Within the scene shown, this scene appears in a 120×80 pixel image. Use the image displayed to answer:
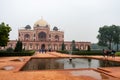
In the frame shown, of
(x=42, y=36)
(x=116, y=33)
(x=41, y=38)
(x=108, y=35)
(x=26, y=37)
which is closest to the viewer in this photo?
(x=116, y=33)

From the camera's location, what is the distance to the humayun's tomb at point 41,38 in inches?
2758

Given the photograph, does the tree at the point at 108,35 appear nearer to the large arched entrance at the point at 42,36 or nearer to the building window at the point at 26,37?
the large arched entrance at the point at 42,36

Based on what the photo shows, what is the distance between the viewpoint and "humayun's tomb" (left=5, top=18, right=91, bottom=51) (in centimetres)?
7006

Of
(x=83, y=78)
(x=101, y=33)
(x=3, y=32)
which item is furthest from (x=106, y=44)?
(x=83, y=78)

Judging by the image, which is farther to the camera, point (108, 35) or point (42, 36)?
point (42, 36)

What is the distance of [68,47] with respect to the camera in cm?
7456

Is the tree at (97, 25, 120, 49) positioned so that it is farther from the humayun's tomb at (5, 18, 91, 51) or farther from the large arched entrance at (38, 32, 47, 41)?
the large arched entrance at (38, 32, 47, 41)

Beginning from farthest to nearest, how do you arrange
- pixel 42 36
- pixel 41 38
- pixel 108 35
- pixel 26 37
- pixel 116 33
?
1. pixel 26 37
2. pixel 42 36
3. pixel 41 38
4. pixel 108 35
5. pixel 116 33

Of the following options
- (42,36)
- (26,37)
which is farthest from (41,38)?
(26,37)

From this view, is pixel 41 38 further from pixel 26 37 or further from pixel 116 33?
pixel 116 33

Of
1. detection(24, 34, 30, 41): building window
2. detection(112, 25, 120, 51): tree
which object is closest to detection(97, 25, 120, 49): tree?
detection(112, 25, 120, 51): tree

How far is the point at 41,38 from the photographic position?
2908 inches

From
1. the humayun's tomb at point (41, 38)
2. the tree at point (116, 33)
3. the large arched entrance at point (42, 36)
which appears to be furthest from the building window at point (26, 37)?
the tree at point (116, 33)

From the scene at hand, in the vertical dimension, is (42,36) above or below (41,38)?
above
